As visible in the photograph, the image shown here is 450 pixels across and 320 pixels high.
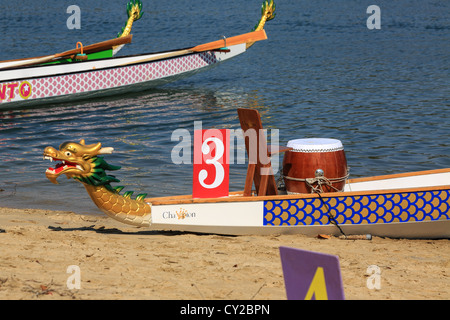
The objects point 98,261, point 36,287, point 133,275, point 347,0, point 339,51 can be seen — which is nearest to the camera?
point 36,287

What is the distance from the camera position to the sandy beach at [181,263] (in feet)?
15.6

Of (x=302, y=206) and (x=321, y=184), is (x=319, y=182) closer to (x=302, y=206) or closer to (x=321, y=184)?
(x=321, y=184)

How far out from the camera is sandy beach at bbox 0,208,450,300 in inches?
187

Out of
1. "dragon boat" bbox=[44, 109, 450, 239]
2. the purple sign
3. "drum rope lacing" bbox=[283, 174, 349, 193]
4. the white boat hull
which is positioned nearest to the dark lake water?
"dragon boat" bbox=[44, 109, 450, 239]

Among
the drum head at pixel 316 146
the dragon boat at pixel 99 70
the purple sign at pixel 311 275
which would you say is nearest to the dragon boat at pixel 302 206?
the drum head at pixel 316 146

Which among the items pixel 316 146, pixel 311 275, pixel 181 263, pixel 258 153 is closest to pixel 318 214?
pixel 316 146

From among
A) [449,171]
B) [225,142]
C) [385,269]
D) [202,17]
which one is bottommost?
[385,269]

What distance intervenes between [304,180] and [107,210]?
2.05m

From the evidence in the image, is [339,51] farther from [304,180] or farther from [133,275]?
[133,275]

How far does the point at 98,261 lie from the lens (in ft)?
18.0

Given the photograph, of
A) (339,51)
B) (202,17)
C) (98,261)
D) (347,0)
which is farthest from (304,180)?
(347,0)

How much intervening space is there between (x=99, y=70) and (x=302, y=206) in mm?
11014

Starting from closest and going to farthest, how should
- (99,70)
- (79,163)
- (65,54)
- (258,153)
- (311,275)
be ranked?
(311,275)
(79,163)
(258,153)
(65,54)
(99,70)

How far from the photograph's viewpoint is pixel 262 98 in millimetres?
17219
